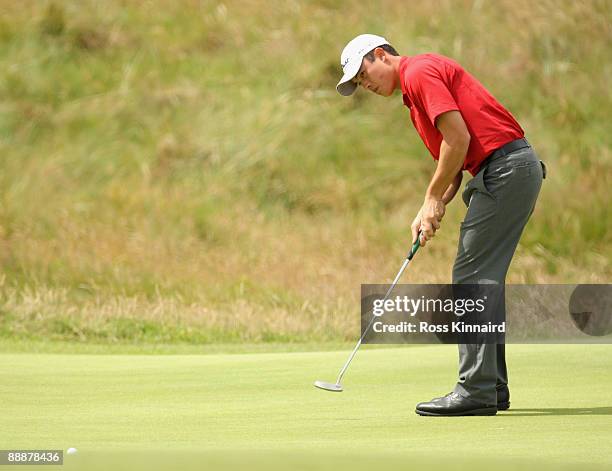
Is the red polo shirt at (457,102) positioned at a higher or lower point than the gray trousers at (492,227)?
higher

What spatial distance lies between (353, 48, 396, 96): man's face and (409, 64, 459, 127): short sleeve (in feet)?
0.62

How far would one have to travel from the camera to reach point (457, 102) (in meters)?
4.71

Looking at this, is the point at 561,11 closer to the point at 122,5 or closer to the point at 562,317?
the point at 122,5

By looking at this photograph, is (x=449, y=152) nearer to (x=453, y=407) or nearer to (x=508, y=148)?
(x=508, y=148)

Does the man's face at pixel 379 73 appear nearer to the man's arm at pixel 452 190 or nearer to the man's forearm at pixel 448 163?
the man's forearm at pixel 448 163

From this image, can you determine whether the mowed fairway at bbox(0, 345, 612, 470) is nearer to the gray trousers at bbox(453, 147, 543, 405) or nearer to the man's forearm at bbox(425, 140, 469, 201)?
the gray trousers at bbox(453, 147, 543, 405)

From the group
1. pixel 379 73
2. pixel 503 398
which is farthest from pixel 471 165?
pixel 503 398

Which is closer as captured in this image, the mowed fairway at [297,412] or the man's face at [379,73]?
the mowed fairway at [297,412]

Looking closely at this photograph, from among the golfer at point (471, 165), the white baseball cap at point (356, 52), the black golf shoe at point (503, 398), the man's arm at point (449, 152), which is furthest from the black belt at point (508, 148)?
the black golf shoe at point (503, 398)

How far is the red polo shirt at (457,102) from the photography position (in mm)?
4621

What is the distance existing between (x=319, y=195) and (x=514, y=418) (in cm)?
1201

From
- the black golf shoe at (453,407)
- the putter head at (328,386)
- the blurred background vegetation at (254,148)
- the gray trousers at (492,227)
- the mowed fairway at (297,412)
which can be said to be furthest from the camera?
the blurred background vegetation at (254,148)

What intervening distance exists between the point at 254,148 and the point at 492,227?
12.5 meters

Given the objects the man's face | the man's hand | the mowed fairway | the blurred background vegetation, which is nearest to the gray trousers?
the man's hand
